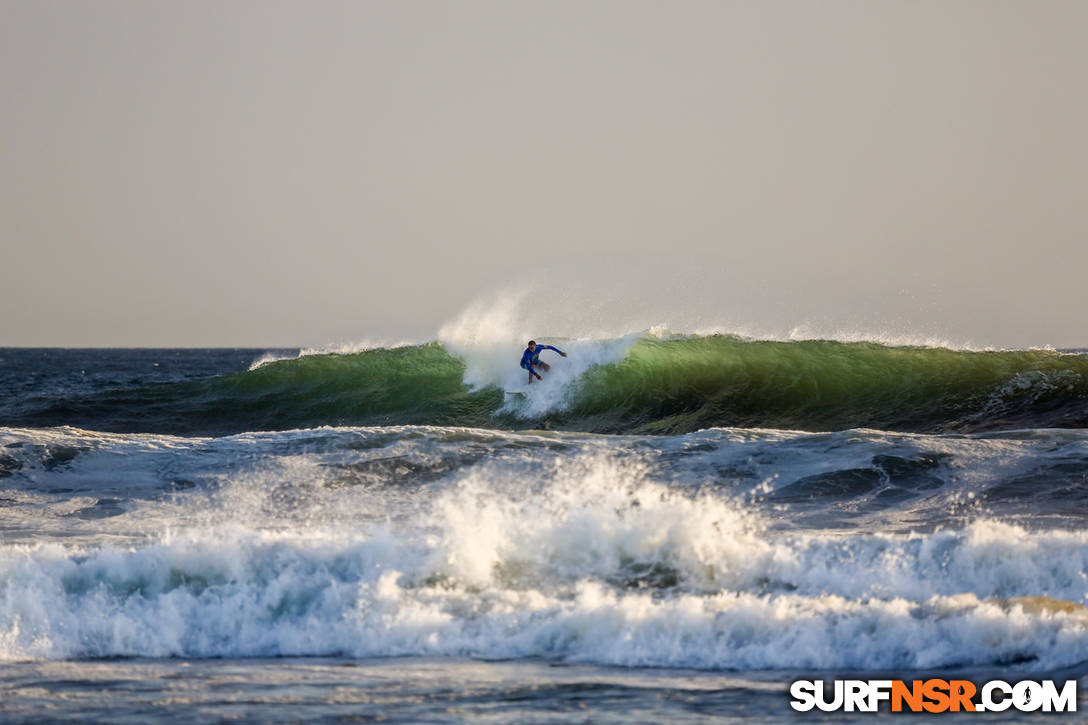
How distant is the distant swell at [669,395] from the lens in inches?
706

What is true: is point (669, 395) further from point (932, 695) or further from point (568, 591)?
point (932, 695)

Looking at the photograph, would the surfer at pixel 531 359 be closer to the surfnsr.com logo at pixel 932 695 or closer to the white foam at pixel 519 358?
the white foam at pixel 519 358

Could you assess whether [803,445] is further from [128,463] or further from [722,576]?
[128,463]

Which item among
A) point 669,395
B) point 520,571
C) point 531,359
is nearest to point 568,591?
point 520,571

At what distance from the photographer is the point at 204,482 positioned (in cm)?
1224

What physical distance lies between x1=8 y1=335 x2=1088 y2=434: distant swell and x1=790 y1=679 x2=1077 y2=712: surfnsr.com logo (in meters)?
10.8

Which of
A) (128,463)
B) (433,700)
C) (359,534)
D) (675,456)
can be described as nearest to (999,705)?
(433,700)

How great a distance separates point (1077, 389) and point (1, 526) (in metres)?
15.2

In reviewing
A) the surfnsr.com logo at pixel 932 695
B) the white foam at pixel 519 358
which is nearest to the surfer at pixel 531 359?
the white foam at pixel 519 358

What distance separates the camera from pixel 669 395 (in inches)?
794

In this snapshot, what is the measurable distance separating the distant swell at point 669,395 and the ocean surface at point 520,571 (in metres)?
4.25

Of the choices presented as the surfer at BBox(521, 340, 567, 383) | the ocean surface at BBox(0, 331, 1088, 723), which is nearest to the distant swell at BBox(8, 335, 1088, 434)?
the surfer at BBox(521, 340, 567, 383)

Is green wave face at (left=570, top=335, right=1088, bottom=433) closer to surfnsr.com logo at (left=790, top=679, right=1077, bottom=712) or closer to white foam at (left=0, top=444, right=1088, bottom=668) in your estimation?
white foam at (left=0, top=444, right=1088, bottom=668)

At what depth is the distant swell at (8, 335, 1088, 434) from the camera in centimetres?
1794
